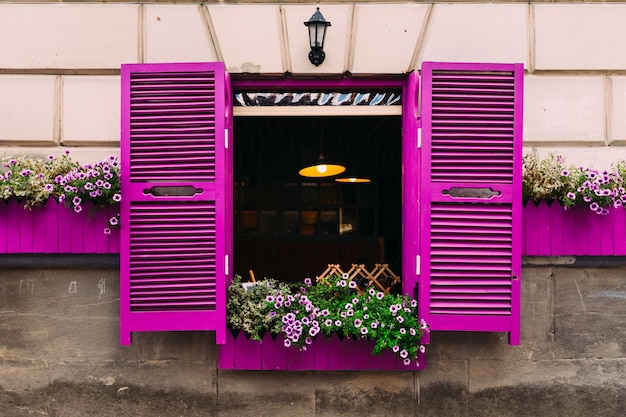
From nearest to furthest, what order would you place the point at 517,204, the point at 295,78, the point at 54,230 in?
the point at 517,204, the point at 54,230, the point at 295,78

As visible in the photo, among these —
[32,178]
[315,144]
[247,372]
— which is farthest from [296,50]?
[315,144]

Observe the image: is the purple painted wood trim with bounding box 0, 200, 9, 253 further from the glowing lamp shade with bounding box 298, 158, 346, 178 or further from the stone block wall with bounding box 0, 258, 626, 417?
the glowing lamp shade with bounding box 298, 158, 346, 178

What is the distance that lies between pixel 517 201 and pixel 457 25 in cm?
175

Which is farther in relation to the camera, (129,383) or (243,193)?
(243,193)

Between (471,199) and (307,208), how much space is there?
616 cm

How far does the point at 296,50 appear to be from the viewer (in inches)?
198

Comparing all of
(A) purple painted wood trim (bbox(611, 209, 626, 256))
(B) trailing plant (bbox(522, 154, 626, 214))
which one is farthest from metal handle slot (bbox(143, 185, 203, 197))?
(A) purple painted wood trim (bbox(611, 209, 626, 256))

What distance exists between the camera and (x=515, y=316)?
4586 mm

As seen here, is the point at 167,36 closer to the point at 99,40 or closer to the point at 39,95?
the point at 99,40

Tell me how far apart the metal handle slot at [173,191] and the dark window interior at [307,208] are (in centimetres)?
494

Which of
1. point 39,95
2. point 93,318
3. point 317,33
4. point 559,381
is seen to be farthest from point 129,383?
point 559,381

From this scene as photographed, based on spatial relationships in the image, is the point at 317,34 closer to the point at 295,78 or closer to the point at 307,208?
the point at 295,78

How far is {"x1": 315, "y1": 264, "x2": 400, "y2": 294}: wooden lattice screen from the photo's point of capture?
5117 mm

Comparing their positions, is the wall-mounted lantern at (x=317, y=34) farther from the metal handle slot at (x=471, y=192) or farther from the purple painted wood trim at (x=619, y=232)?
the purple painted wood trim at (x=619, y=232)
